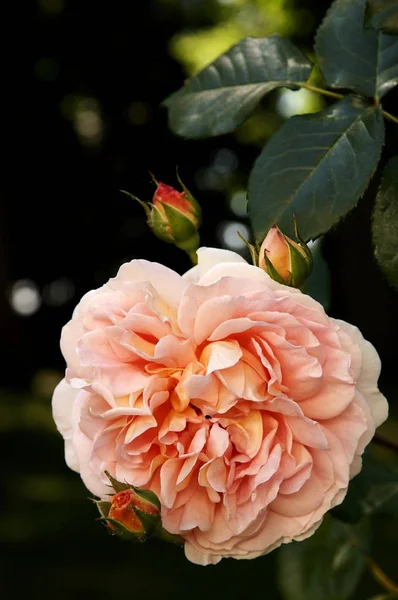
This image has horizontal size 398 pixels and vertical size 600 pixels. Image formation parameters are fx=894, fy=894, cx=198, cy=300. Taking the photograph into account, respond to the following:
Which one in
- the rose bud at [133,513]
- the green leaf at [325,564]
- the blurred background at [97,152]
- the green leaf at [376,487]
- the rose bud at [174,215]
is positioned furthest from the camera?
the blurred background at [97,152]

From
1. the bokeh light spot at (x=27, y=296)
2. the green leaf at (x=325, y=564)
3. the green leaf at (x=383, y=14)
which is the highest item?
the green leaf at (x=383, y=14)

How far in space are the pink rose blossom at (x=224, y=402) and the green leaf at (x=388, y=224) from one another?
7 cm

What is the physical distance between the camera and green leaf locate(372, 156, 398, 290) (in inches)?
22.1

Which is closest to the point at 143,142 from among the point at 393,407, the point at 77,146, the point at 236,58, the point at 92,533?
the point at 77,146

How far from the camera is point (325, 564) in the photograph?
1.00 meters

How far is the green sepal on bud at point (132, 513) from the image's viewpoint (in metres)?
0.47

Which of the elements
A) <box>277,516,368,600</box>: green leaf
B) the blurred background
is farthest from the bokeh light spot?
<box>277,516,368,600</box>: green leaf

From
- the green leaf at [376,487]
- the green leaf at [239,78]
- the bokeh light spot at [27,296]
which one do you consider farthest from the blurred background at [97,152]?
the green leaf at [239,78]

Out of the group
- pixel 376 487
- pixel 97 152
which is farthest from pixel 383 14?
pixel 97 152

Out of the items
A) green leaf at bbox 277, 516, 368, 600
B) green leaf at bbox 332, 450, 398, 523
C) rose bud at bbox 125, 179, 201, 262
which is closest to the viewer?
rose bud at bbox 125, 179, 201, 262

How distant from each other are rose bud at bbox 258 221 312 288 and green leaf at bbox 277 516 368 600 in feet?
1.77

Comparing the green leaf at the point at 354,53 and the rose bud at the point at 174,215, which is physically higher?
the green leaf at the point at 354,53

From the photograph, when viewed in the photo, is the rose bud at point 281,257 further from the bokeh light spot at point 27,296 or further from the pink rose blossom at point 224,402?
the bokeh light spot at point 27,296

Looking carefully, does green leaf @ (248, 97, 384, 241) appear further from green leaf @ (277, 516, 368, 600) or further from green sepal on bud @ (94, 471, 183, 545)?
green leaf @ (277, 516, 368, 600)
